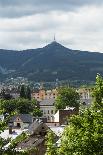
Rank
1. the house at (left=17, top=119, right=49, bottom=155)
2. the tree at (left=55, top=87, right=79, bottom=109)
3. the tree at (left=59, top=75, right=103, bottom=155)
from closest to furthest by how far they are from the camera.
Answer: the tree at (left=59, top=75, right=103, bottom=155) → the house at (left=17, top=119, right=49, bottom=155) → the tree at (left=55, top=87, right=79, bottom=109)

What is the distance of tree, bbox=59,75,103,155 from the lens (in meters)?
27.1

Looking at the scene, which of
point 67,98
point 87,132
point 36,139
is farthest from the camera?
point 67,98

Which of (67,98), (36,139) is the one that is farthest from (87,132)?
(67,98)

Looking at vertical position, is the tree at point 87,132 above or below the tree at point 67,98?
above

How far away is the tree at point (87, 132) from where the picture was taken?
2708 cm

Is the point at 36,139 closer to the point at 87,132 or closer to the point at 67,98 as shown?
the point at 87,132

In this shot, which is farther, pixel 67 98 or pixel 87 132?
pixel 67 98

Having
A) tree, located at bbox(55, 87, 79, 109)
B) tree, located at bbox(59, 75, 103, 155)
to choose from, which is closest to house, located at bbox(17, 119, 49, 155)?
tree, located at bbox(59, 75, 103, 155)

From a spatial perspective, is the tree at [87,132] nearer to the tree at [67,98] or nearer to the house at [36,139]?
the house at [36,139]

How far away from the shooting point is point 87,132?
1080 inches

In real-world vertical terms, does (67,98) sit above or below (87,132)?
below

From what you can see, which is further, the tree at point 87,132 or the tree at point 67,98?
the tree at point 67,98

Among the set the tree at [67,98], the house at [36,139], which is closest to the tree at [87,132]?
the house at [36,139]

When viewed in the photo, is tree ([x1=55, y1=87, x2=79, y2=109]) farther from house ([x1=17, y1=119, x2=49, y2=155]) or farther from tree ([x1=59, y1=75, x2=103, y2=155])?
tree ([x1=59, y1=75, x2=103, y2=155])
